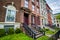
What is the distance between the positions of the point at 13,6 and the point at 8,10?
1.27 metres

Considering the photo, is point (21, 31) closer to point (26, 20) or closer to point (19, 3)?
point (26, 20)

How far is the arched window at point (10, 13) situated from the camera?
14.8 metres

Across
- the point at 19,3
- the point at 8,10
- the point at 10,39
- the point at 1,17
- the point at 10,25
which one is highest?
the point at 19,3

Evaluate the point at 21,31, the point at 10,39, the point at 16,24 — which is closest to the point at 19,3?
the point at 16,24

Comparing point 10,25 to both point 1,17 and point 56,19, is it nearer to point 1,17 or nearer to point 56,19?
point 1,17

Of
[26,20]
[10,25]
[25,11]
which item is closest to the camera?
[10,25]

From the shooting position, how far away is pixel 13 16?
15367 millimetres

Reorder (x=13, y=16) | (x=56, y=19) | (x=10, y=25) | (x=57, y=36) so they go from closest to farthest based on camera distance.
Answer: (x=57, y=36)
(x=10, y=25)
(x=13, y=16)
(x=56, y=19)

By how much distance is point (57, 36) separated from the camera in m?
12.0

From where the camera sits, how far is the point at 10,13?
15.1 m

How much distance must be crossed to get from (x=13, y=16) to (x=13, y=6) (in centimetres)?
188

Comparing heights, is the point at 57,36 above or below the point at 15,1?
below

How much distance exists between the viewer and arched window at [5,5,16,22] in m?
14.8

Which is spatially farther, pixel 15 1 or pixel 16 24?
pixel 15 1
